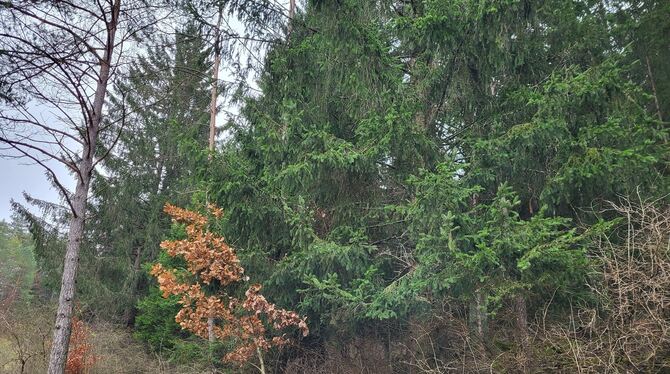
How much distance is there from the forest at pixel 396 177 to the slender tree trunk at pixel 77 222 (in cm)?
2

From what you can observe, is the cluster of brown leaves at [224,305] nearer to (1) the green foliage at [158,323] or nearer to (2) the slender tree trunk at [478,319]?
(2) the slender tree trunk at [478,319]

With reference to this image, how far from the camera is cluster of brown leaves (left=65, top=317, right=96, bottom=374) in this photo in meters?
7.75

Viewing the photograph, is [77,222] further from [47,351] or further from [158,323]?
[158,323]

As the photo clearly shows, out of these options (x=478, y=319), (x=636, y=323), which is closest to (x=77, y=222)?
(x=478, y=319)

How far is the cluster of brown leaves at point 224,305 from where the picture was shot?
6715 millimetres

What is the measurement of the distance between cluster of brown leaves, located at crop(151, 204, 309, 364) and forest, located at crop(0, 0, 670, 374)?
0.13 ft

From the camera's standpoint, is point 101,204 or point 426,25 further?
point 101,204

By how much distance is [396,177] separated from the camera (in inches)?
281

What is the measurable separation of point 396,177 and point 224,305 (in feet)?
11.1

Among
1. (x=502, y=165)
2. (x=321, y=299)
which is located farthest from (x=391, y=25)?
(x=321, y=299)

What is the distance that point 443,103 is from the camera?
7.34m

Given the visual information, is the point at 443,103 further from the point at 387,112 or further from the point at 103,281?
the point at 103,281

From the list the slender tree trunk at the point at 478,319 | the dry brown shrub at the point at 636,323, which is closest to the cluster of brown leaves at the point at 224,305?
the slender tree trunk at the point at 478,319

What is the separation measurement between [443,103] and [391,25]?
1.48m
